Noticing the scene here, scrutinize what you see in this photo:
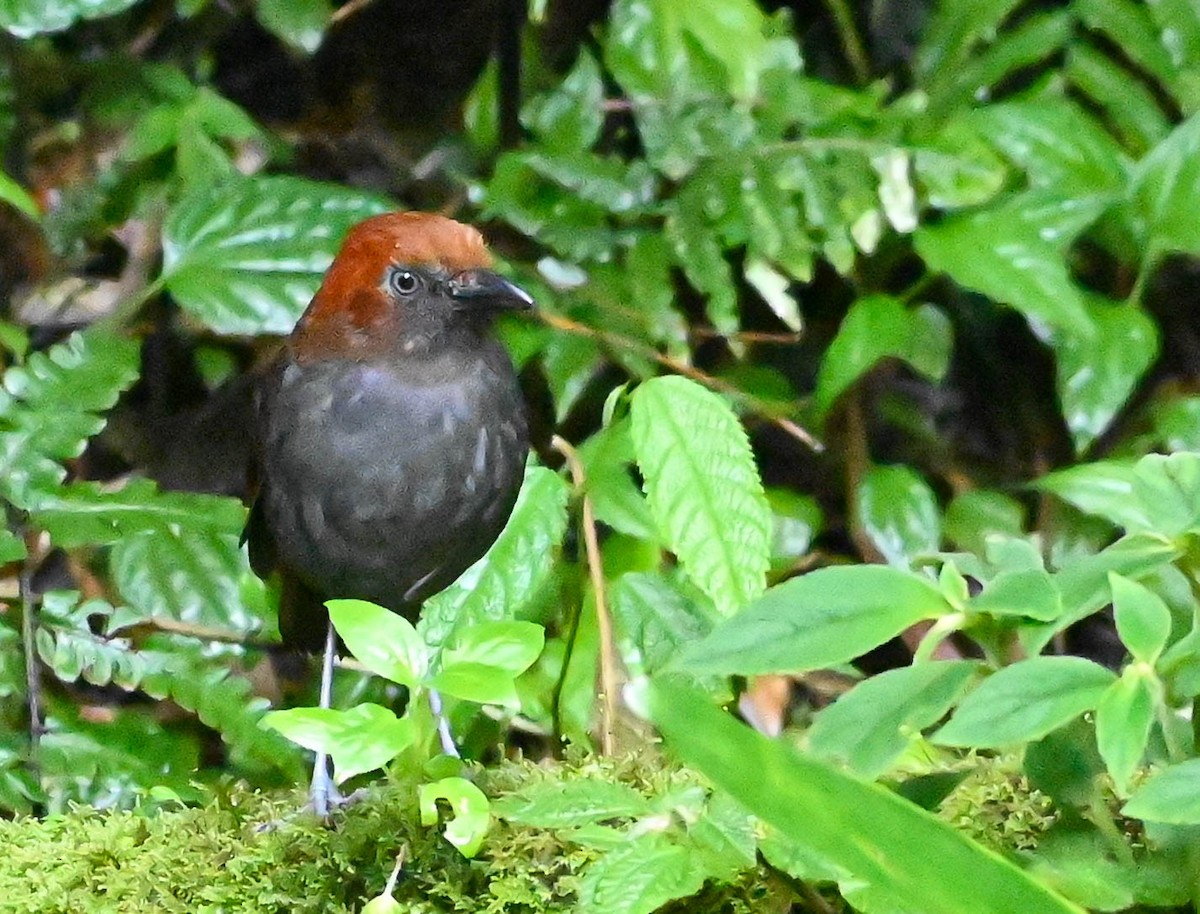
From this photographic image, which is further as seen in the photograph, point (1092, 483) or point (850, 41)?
point (850, 41)

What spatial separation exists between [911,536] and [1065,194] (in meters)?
0.63

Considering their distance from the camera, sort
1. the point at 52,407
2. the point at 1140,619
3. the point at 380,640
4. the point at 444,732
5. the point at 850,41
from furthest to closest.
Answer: the point at 850,41
the point at 52,407
the point at 444,732
the point at 380,640
the point at 1140,619

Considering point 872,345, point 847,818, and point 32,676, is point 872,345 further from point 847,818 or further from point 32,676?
point 847,818

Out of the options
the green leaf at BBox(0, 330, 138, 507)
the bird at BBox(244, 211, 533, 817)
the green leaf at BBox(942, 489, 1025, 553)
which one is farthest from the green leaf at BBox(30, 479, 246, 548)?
the green leaf at BBox(942, 489, 1025, 553)

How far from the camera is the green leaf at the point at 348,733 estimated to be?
3.07ft

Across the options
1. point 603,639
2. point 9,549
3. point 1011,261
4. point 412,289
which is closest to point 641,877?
point 603,639

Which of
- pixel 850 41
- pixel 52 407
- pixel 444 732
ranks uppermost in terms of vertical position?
pixel 850 41

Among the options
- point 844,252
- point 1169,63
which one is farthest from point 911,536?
point 1169,63

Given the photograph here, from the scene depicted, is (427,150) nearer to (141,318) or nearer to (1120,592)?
(141,318)

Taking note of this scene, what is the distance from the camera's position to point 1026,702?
762mm

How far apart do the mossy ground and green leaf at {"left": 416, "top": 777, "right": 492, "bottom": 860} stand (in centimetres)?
10

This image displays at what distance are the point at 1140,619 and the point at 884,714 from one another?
16cm

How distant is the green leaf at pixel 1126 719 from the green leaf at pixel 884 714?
9 centimetres

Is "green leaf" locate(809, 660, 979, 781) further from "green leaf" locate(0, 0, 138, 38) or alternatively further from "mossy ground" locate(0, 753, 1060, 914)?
"green leaf" locate(0, 0, 138, 38)
